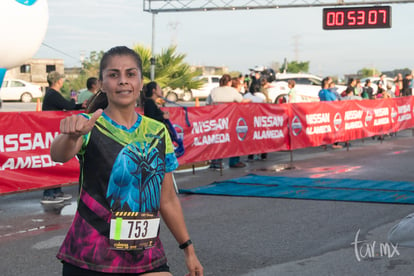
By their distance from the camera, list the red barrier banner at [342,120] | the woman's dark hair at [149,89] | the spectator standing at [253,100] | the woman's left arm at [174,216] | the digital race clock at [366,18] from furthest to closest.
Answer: the digital race clock at [366,18] < the red barrier banner at [342,120] < the spectator standing at [253,100] < the woman's dark hair at [149,89] < the woman's left arm at [174,216]

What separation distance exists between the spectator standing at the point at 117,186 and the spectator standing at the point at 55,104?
25.1 feet

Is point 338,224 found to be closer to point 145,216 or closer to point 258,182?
point 258,182

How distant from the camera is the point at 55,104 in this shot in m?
10.7

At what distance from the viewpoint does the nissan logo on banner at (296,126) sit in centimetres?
1636

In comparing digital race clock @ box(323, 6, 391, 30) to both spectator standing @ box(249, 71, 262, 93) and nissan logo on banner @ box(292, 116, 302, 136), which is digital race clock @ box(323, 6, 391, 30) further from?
nissan logo on banner @ box(292, 116, 302, 136)

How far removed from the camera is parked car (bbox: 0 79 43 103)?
43.8 metres

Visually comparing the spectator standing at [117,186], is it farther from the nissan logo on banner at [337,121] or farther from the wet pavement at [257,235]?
the nissan logo on banner at [337,121]

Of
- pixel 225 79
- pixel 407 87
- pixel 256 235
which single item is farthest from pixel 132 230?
pixel 407 87

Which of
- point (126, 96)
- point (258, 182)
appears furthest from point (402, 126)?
point (126, 96)

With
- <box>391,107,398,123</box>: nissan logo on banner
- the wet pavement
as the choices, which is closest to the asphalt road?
the wet pavement

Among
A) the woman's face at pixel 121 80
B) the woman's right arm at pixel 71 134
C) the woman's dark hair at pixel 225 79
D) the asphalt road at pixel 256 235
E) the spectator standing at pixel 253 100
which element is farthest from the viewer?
the spectator standing at pixel 253 100

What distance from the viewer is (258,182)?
1194 centimetres

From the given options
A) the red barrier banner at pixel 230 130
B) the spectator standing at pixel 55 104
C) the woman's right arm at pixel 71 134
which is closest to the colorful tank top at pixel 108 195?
the woman's right arm at pixel 71 134

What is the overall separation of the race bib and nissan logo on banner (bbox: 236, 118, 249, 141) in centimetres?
1142
